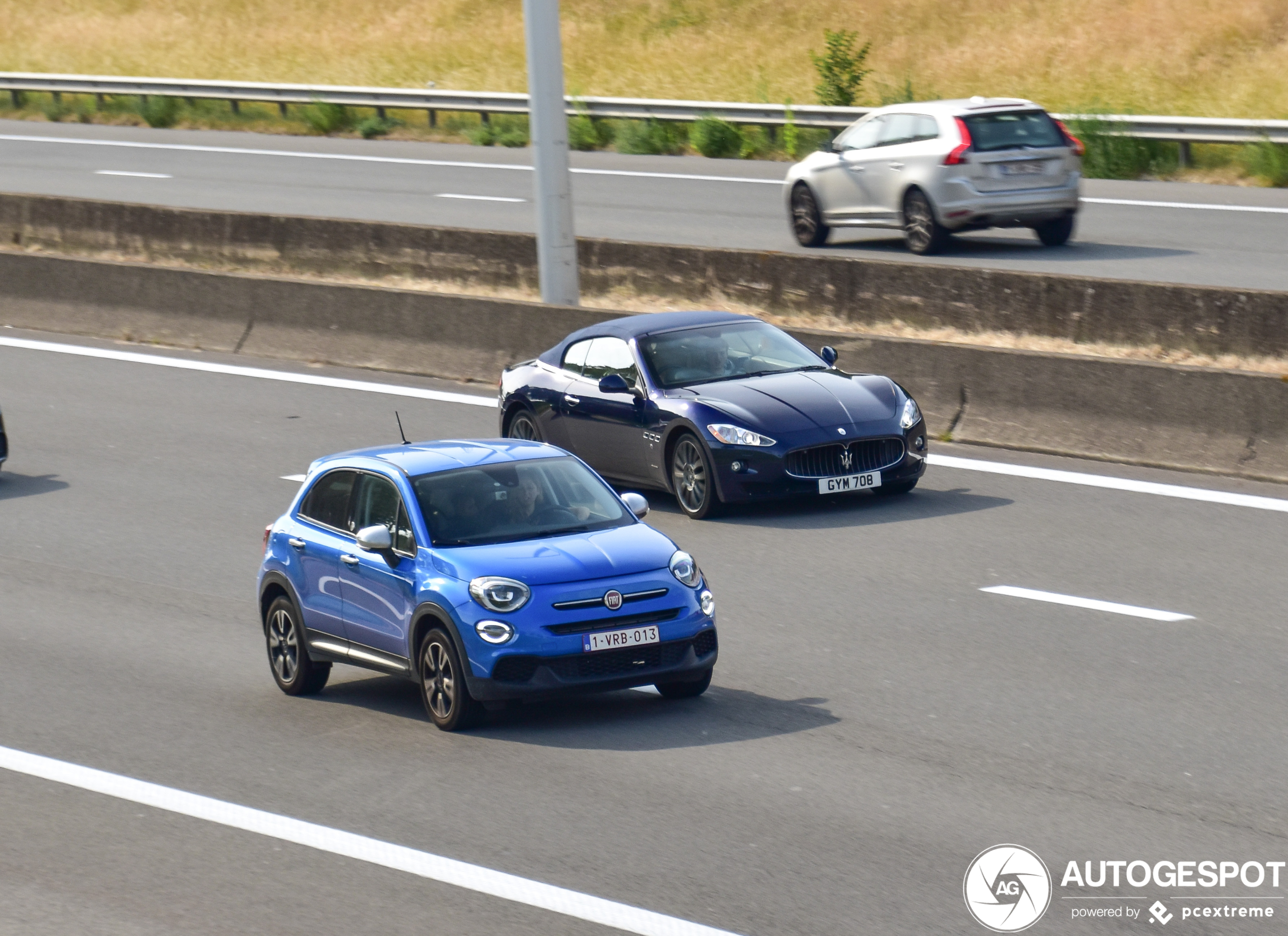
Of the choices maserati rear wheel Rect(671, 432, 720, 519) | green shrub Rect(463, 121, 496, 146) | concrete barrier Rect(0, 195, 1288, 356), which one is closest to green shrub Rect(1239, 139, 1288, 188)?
concrete barrier Rect(0, 195, 1288, 356)

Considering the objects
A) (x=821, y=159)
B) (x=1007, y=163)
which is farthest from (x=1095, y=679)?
(x=821, y=159)

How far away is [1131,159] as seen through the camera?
30859 millimetres

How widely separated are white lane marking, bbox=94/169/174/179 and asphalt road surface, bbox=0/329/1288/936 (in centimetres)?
2102

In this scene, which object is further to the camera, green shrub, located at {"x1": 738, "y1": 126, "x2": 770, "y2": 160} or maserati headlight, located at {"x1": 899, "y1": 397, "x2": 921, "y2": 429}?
green shrub, located at {"x1": 738, "y1": 126, "x2": 770, "y2": 160}

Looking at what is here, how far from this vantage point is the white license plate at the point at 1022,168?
2341cm

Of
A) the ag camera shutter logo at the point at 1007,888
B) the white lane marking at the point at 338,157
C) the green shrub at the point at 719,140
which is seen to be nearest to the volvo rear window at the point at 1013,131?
the white lane marking at the point at 338,157

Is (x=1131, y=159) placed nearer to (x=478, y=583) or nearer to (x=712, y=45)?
(x=712, y=45)

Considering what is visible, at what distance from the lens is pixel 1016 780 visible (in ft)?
27.5

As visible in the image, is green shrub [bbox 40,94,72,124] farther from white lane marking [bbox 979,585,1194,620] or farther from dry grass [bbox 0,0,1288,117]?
white lane marking [bbox 979,585,1194,620]

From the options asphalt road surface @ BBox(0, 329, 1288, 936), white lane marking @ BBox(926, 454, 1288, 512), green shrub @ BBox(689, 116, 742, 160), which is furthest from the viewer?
green shrub @ BBox(689, 116, 742, 160)

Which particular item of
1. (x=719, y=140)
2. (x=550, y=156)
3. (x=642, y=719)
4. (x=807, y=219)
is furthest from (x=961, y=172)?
(x=642, y=719)

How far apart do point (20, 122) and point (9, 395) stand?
93.5ft

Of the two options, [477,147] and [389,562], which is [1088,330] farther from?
[477,147]

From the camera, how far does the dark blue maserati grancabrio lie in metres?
14.5
